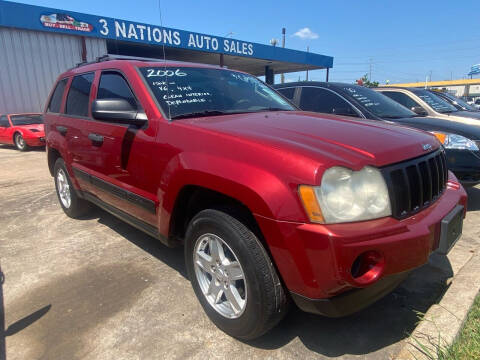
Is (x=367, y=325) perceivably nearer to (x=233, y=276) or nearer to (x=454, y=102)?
(x=233, y=276)

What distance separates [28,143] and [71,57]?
5.36 meters

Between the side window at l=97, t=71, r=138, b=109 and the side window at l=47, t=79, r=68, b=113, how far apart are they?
1167 millimetres

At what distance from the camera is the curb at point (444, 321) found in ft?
6.07

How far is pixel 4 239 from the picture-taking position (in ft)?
12.8

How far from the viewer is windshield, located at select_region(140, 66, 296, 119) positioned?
2.69m

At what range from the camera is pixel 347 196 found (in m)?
1.72

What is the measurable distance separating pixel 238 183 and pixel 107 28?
52.0 ft

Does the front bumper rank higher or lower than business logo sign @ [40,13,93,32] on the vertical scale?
lower

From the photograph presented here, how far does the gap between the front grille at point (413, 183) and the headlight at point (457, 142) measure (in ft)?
7.63

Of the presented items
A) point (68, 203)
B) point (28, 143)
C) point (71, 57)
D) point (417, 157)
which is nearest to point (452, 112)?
point (417, 157)

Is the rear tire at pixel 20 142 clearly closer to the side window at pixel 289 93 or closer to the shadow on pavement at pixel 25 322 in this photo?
the side window at pixel 289 93

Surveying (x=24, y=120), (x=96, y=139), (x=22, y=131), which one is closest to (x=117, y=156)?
(x=96, y=139)

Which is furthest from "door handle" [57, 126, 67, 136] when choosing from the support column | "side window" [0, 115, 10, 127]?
the support column

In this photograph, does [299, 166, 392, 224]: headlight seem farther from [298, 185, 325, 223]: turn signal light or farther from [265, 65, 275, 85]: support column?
[265, 65, 275, 85]: support column
